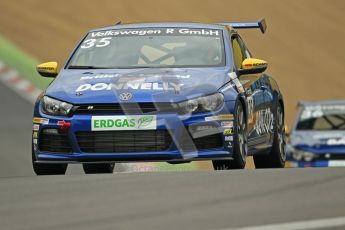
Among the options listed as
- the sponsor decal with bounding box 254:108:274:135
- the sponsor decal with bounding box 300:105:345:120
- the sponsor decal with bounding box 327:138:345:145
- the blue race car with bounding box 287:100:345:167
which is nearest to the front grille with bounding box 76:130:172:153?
the sponsor decal with bounding box 254:108:274:135

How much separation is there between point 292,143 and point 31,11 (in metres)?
15.2

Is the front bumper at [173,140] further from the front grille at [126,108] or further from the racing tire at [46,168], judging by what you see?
the racing tire at [46,168]

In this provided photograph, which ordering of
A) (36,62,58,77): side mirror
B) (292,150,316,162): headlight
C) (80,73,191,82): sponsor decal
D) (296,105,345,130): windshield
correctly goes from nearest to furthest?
(80,73,191,82): sponsor decal → (36,62,58,77): side mirror → (292,150,316,162): headlight → (296,105,345,130): windshield

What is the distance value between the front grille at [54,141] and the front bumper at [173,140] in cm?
1

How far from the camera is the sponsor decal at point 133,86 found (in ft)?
36.0

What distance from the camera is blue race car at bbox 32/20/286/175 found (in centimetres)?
1076

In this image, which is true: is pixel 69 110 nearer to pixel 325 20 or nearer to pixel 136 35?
pixel 136 35

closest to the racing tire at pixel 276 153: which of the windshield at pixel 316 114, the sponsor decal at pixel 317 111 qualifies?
the windshield at pixel 316 114

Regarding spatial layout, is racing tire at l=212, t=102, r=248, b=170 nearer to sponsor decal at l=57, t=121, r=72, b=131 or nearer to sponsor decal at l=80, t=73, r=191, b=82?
sponsor decal at l=80, t=73, r=191, b=82

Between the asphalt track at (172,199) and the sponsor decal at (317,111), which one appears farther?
the sponsor decal at (317,111)

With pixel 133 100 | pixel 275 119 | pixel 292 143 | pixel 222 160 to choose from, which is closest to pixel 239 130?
pixel 222 160

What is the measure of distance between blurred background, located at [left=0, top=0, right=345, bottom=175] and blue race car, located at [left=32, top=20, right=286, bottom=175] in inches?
666

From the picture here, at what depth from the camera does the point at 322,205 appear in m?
7.54

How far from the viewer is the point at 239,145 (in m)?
11.1
